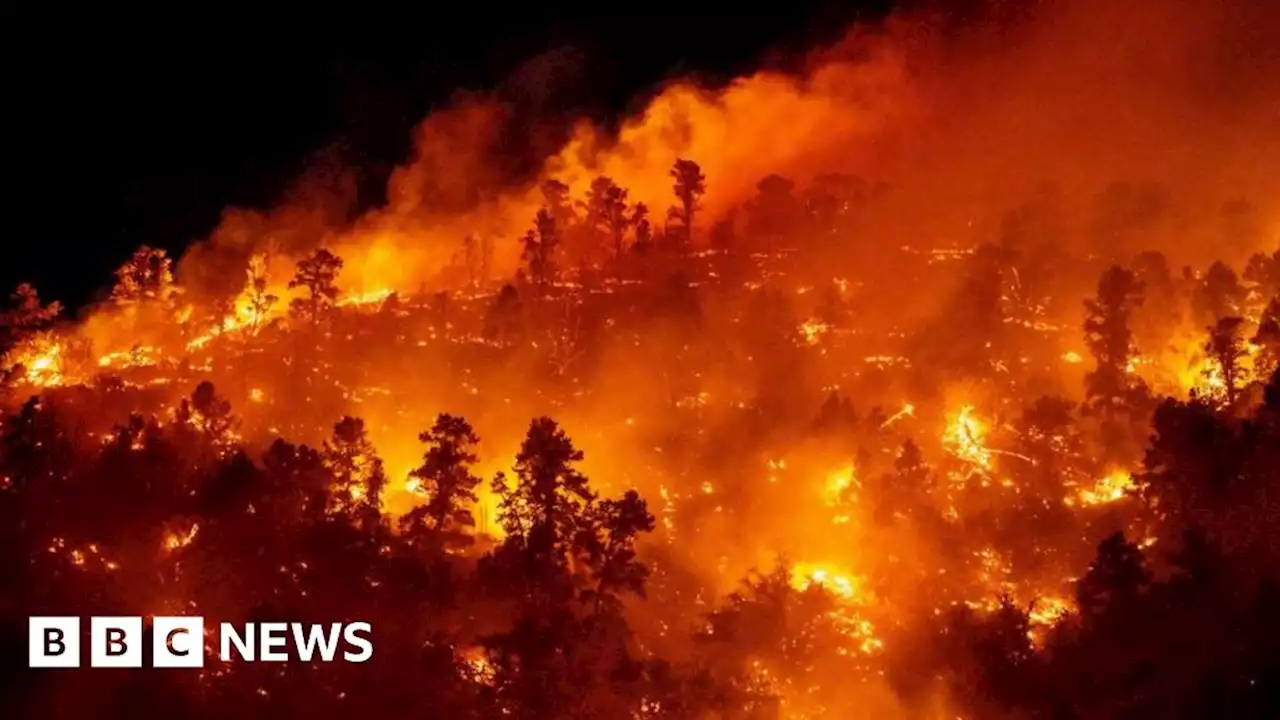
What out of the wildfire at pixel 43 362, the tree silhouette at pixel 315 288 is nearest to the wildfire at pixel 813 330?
the tree silhouette at pixel 315 288

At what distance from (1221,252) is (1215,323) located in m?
13.1

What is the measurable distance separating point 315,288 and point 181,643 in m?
32.6

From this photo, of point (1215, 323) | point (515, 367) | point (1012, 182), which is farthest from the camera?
point (1012, 182)

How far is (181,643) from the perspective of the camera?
48125mm

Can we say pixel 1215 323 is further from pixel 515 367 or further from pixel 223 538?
pixel 223 538

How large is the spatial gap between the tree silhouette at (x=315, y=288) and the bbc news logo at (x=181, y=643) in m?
28.2

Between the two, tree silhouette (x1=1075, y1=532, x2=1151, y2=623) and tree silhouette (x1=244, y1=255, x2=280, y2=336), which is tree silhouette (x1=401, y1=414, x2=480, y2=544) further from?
tree silhouette (x1=244, y1=255, x2=280, y2=336)

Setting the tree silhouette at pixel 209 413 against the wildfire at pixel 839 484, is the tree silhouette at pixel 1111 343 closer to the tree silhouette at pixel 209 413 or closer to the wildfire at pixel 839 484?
the wildfire at pixel 839 484

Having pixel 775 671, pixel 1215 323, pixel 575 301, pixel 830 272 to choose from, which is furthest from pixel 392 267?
pixel 1215 323

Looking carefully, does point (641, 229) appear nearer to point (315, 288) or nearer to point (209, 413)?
point (315, 288)

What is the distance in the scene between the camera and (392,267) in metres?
87.9

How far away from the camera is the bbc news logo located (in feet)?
153

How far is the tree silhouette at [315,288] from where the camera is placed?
7144 cm


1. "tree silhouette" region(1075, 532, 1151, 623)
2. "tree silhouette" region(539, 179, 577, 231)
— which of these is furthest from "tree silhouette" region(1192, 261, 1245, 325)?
"tree silhouette" region(539, 179, 577, 231)
